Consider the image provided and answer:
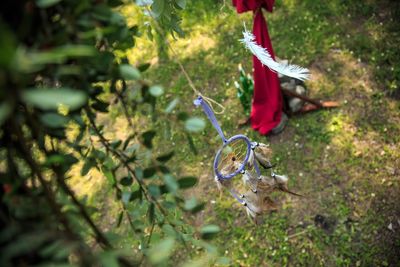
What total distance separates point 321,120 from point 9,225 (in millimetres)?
3366

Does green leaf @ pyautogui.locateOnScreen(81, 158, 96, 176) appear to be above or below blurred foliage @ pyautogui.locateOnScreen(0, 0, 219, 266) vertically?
below

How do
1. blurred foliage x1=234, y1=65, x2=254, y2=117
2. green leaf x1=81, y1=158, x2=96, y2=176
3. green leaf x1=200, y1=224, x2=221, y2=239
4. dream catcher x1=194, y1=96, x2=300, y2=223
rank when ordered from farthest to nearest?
blurred foliage x1=234, y1=65, x2=254, y2=117 → dream catcher x1=194, y1=96, x2=300, y2=223 → green leaf x1=81, y1=158, x2=96, y2=176 → green leaf x1=200, y1=224, x2=221, y2=239

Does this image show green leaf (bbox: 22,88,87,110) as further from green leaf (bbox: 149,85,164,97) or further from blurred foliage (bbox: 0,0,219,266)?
green leaf (bbox: 149,85,164,97)

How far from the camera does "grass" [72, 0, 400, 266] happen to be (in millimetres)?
2996

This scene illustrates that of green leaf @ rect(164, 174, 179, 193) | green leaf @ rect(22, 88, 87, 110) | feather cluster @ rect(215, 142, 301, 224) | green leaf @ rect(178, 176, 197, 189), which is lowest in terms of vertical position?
feather cluster @ rect(215, 142, 301, 224)

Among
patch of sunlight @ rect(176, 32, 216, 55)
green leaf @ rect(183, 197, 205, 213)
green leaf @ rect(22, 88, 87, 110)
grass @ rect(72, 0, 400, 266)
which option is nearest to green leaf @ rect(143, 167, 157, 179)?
green leaf @ rect(183, 197, 205, 213)

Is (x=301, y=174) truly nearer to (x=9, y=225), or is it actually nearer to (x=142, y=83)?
(x=142, y=83)

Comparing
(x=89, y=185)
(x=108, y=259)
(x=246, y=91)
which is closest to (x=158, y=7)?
(x=108, y=259)

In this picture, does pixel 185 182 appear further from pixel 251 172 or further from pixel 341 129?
pixel 341 129

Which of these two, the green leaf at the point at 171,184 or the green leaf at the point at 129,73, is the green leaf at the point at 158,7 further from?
the green leaf at the point at 171,184

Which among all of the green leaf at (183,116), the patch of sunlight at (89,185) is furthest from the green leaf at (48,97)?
the patch of sunlight at (89,185)

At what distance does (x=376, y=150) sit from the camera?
11.1 feet

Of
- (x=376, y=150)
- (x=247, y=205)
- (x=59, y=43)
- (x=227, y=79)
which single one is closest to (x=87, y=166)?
(x=59, y=43)

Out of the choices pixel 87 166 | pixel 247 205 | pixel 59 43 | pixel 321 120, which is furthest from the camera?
pixel 321 120
